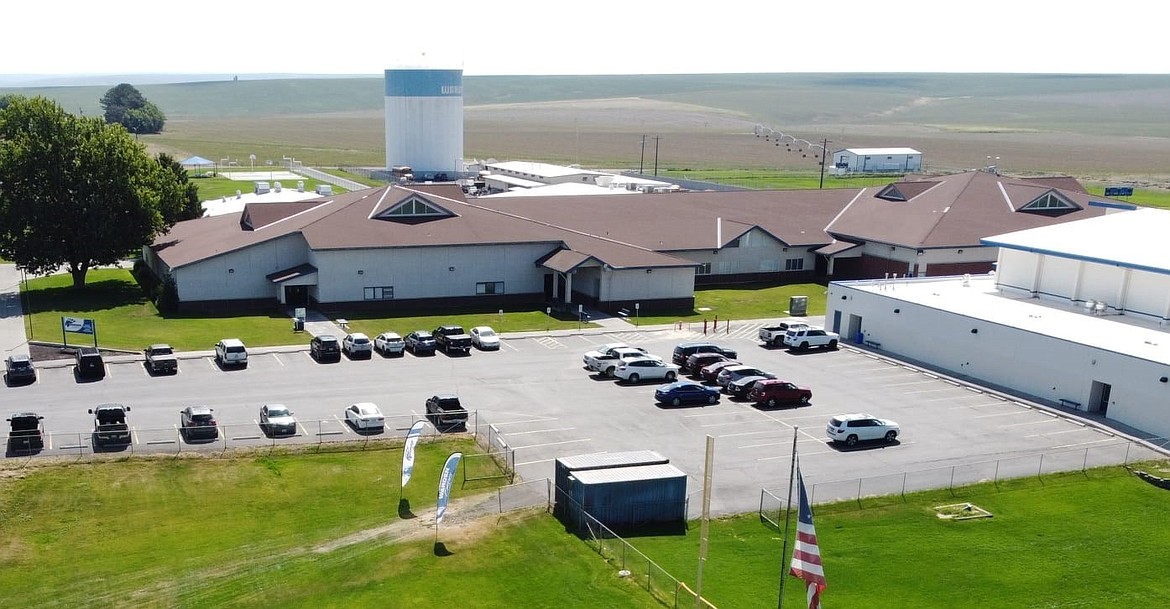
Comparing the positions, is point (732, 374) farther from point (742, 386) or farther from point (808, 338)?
point (808, 338)

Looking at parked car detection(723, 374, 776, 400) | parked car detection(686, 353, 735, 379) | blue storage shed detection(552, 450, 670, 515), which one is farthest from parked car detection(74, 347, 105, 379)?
parked car detection(723, 374, 776, 400)

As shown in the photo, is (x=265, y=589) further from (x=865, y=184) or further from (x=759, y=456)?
(x=865, y=184)

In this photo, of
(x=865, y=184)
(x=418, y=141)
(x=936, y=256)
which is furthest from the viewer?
(x=865, y=184)

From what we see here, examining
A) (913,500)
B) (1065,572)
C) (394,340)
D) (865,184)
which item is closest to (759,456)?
(913,500)

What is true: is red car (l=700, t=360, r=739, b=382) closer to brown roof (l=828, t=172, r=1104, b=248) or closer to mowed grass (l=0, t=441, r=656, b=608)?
mowed grass (l=0, t=441, r=656, b=608)

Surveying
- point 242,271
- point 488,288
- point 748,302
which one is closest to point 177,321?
point 242,271

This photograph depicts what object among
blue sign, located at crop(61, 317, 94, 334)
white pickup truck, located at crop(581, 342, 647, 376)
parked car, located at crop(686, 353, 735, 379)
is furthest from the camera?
blue sign, located at crop(61, 317, 94, 334)
